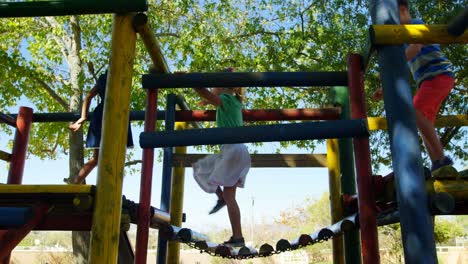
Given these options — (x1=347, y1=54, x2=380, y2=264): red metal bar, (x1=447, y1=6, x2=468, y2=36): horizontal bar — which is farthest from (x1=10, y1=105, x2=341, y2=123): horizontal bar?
(x1=447, y1=6, x2=468, y2=36): horizontal bar

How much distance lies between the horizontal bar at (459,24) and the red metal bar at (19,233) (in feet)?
6.14

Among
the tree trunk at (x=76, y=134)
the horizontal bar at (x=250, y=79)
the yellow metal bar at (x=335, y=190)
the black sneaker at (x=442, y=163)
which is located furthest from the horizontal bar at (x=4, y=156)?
the tree trunk at (x=76, y=134)

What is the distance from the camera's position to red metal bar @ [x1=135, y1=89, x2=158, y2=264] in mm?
2543

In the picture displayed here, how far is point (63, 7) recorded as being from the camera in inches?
74.5

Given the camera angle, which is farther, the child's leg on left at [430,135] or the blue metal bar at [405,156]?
the child's leg on left at [430,135]

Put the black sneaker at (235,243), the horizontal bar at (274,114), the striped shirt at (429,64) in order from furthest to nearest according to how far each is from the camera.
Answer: the horizontal bar at (274,114) < the black sneaker at (235,243) < the striped shirt at (429,64)

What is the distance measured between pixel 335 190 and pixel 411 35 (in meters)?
1.66

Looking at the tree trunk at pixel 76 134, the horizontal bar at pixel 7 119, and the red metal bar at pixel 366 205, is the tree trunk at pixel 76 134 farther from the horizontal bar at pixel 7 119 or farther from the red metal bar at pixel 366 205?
the red metal bar at pixel 366 205

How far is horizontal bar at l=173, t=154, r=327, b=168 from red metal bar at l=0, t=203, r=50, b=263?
151cm

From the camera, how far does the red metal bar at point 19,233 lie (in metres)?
1.90

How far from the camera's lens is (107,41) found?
1146 cm

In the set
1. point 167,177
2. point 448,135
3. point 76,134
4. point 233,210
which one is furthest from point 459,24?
point 76,134

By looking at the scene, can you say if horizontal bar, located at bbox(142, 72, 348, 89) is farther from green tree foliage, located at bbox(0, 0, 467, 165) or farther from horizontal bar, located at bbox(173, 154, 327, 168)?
green tree foliage, located at bbox(0, 0, 467, 165)

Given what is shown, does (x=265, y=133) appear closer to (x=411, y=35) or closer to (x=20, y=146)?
(x=411, y=35)
